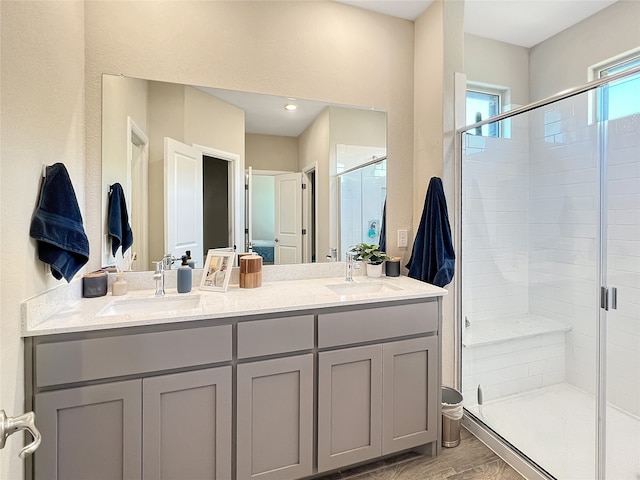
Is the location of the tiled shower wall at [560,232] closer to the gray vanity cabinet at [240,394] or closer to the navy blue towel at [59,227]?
the gray vanity cabinet at [240,394]

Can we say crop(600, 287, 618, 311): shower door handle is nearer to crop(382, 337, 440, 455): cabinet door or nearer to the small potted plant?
crop(382, 337, 440, 455): cabinet door

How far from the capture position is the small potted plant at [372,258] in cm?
226

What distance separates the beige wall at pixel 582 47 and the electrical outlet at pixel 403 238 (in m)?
1.81

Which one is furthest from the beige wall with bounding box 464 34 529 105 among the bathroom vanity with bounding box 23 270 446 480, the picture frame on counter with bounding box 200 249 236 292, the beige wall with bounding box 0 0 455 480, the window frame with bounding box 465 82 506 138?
the picture frame on counter with bounding box 200 249 236 292

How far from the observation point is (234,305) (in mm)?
1513

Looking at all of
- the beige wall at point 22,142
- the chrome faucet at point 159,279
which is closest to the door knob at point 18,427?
the beige wall at point 22,142

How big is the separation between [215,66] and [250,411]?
6.08 feet

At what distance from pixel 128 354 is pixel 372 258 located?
150 centimetres

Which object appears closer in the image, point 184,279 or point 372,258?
point 184,279

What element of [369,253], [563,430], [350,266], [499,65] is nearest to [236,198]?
[350,266]

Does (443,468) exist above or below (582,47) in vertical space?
below

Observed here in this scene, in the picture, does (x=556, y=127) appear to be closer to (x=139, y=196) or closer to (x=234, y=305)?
(x=234, y=305)

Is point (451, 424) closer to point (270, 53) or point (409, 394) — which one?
point (409, 394)

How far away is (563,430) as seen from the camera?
199 centimetres
